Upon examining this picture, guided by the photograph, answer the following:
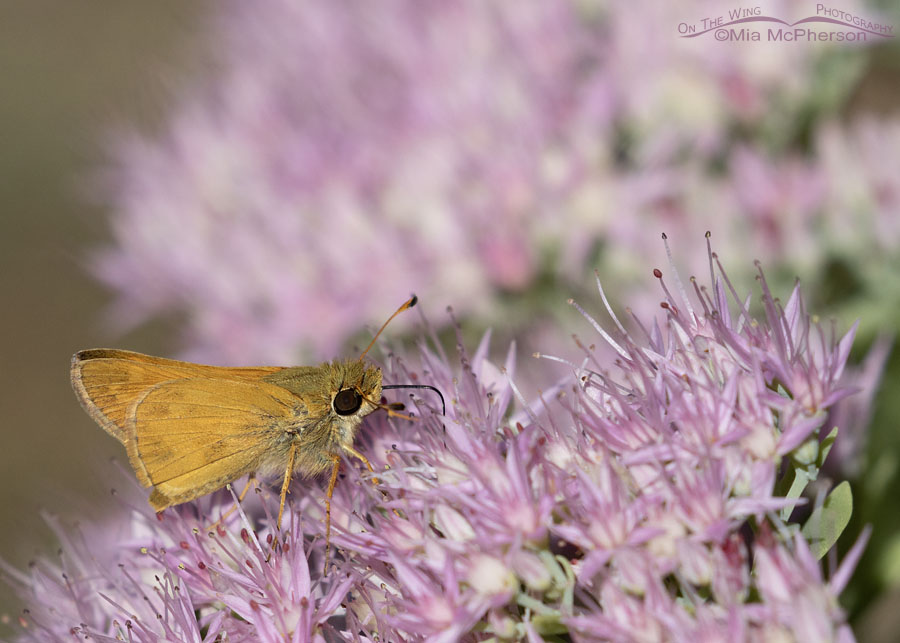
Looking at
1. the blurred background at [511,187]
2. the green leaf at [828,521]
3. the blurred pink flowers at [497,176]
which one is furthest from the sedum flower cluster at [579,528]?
the blurred pink flowers at [497,176]

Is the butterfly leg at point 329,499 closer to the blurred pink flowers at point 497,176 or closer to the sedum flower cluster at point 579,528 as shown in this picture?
the sedum flower cluster at point 579,528

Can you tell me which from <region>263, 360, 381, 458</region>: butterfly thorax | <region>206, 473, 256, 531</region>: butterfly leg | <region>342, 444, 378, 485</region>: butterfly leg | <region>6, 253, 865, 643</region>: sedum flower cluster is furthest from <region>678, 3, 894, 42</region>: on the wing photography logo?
<region>206, 473, 256, 531</region>: butterfly leg

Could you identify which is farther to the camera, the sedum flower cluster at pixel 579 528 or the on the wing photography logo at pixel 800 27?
the on the wing photography logo at pixel 800 27

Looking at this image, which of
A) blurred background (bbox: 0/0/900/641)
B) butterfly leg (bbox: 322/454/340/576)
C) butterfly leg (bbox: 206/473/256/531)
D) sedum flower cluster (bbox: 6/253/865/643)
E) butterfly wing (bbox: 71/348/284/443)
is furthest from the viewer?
blurred background (bbox: 0/0/900/641)

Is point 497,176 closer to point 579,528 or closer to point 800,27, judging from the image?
point 800,27

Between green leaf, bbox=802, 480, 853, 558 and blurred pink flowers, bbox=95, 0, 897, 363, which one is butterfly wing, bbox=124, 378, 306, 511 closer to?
blurred pink flowers, bbox=95, 0, 897, 363

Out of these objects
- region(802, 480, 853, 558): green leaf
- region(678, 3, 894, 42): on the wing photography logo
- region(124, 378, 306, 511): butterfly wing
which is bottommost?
region(802, 480, 853, 558): green leaf

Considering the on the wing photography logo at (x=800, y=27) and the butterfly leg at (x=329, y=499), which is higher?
the on the wing photography logo at (x=800, y=27)

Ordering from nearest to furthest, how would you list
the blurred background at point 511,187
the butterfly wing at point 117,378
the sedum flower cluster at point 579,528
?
the sedum flower cluster at point 579,528, the butterfly wing at point 117,378, the blurred background at point 511,187
